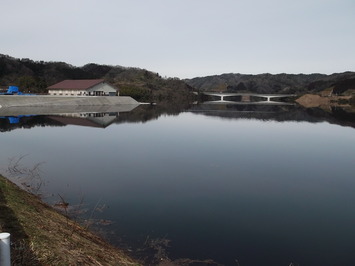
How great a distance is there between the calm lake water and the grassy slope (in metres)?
1.41

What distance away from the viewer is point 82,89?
7962cm

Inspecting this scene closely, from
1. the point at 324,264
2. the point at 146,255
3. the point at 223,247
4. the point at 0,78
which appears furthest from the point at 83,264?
the point at 0,78

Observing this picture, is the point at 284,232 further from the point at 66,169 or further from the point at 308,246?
the point at 66,169

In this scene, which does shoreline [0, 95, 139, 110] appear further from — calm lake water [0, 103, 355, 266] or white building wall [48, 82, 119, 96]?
calm lake water [0, 103, 355, 266]

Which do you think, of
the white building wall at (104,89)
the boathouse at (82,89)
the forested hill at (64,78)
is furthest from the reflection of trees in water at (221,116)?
the forested hill at (64,78)

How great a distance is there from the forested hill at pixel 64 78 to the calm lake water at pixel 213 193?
218ft

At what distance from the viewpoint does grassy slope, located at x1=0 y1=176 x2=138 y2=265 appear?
17.3 ft

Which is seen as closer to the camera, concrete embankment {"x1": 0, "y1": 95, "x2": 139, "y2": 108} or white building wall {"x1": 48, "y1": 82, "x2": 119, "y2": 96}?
concrete embankment {"x1": 0, "y1": 95, "x2": 139, "y2": 108}

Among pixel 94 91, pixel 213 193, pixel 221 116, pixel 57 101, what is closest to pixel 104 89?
pixel 94 91

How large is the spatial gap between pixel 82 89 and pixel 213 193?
239 feet

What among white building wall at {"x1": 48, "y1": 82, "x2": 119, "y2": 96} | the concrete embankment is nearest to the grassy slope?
the concrete embankment

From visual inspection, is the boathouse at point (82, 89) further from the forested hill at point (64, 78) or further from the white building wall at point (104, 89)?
the forested hill at point (64, 78)

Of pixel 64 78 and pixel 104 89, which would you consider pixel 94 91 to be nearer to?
pixel 104 89

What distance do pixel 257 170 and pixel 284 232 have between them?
7646 millimetres
